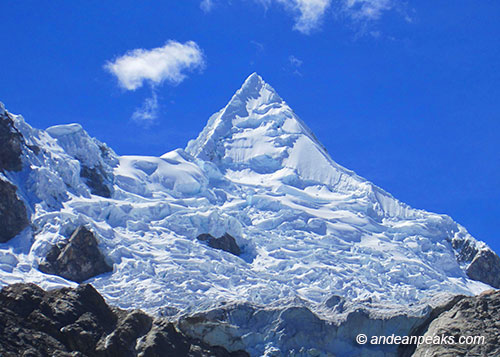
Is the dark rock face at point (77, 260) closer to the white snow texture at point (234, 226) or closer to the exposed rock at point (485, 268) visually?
the white snow texture at point (234, 226)

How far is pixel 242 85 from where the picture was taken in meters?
148

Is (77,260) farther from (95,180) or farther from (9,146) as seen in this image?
(95,180)

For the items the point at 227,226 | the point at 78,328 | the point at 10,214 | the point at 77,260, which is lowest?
the point at 78,328

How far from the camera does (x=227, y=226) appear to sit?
92.2 meters

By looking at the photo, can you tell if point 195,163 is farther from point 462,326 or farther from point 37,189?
point 462,326

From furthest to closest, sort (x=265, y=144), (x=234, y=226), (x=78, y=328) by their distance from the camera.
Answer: (x=265, y=144)
(x=234, y=226)
(x=78, y=328)

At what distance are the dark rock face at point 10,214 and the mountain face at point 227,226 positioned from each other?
262 mm

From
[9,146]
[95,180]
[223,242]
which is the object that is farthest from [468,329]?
[95,180]

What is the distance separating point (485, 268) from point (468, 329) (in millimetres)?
73835

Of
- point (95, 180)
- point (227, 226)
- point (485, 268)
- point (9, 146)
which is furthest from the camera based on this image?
point (485, 268)

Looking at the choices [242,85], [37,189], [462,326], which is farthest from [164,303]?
[242,85]

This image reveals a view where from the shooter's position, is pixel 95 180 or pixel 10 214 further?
pixel 95 180

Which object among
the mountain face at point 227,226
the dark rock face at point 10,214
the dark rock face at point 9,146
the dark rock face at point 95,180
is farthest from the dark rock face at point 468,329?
the dark rock face at point 95,180

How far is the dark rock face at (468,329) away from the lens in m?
32.0
